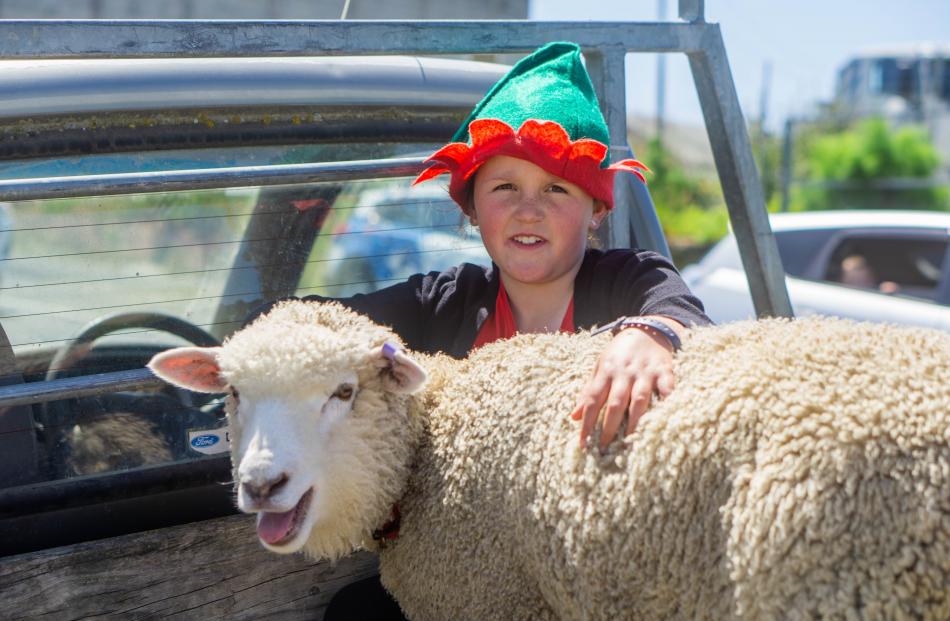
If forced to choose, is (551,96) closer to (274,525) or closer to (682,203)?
(274,525)

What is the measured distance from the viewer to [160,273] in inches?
106

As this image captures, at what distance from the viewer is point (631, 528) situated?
1.83m

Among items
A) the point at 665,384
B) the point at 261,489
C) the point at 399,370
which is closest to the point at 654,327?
the point at 665,384

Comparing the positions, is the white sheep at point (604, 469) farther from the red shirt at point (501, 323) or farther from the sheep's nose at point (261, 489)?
the red shirt at point (501, 323)

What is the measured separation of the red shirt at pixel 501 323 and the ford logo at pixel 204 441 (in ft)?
2.39

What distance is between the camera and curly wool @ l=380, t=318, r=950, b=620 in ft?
5.08

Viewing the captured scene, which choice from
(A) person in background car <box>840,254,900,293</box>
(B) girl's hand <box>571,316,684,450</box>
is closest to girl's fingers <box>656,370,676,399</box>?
(B) girl's hand <box>571,316,684,450</box>

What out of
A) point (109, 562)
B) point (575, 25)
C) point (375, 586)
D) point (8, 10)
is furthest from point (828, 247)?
point (8, 10)

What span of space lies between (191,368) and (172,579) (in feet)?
1.68

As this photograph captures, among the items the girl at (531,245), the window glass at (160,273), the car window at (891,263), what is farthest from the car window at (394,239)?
the car window at (891,263)

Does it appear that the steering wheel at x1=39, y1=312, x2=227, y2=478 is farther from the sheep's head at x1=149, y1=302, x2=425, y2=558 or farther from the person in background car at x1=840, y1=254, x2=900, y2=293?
the person in background car at x1=840, y1=254, x2=900, y2=293

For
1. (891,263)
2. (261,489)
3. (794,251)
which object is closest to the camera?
(261,489)

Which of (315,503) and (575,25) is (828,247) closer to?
(575,25)

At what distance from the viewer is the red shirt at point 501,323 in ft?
8.84
